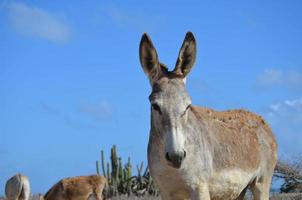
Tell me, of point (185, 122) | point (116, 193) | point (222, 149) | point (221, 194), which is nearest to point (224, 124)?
point (222, 149)

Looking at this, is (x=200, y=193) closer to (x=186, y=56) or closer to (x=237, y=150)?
(x=237, y=150)

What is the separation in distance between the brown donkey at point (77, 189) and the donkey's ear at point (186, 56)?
15898 mm

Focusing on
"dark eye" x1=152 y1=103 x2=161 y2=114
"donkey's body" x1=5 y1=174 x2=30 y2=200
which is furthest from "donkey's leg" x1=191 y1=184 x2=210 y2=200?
"donkey's body" x1=5 y1=174 x2=30 y2=200

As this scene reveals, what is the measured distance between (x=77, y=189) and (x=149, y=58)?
1636 centimetres

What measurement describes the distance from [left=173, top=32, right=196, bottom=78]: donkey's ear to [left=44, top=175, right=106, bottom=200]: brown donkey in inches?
626

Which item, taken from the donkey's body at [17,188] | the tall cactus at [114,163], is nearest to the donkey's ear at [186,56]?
the donkey's body at [17,188]

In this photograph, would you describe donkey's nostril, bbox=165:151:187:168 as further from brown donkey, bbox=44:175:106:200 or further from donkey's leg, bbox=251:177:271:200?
brown donkey, bbox=44:175:106:200

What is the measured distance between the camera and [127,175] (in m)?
25.5

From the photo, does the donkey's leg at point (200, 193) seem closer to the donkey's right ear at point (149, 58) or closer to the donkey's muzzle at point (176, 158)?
the donkey's muzzle at point (176, 158)

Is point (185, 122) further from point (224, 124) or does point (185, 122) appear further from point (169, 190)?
point (224, 124)

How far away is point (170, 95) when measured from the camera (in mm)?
6609

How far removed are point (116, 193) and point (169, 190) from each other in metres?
18.2

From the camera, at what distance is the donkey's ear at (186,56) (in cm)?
715

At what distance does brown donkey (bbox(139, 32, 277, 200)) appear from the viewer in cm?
652
